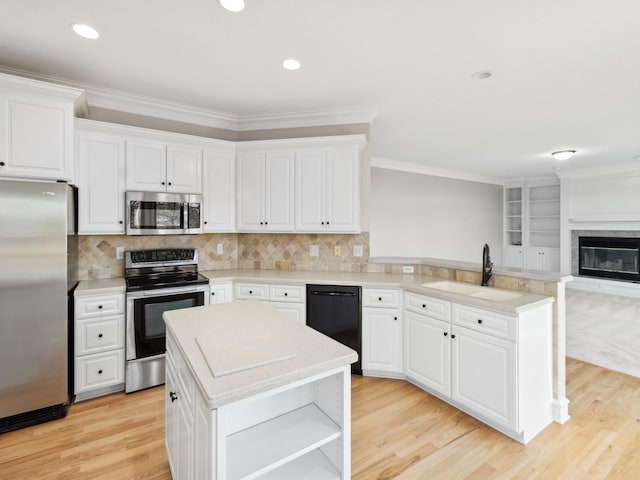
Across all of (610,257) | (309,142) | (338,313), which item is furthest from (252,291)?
(610,257)

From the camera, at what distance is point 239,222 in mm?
Answer: 3697

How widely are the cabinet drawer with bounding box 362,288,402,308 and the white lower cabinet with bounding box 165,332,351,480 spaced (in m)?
1.64

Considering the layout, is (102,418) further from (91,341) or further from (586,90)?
(586,90)

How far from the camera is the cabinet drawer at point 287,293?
10.4 feet

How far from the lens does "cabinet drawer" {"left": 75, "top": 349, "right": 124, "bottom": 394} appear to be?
8.73ft

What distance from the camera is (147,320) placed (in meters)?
2.87

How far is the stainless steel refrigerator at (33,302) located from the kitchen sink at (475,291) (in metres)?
2.89

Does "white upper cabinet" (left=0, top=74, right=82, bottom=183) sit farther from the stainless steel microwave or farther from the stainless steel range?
the stainless steel range

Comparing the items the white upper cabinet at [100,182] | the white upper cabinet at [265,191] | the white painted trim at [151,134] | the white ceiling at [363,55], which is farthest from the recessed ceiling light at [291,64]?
the white upper cabinet at [100,182]

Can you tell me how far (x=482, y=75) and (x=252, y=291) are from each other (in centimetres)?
287

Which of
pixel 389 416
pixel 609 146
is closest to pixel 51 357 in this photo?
pixel 389 416

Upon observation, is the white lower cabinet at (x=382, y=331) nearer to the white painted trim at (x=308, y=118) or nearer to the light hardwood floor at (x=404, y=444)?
the light hardwood floor at (x=404, y=444)

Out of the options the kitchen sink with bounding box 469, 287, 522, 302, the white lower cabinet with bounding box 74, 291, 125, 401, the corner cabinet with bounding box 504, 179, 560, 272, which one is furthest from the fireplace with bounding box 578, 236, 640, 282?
the white lower cabinet with bounding box 74, 291, 125, 401

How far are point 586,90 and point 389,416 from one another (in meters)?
3.39
